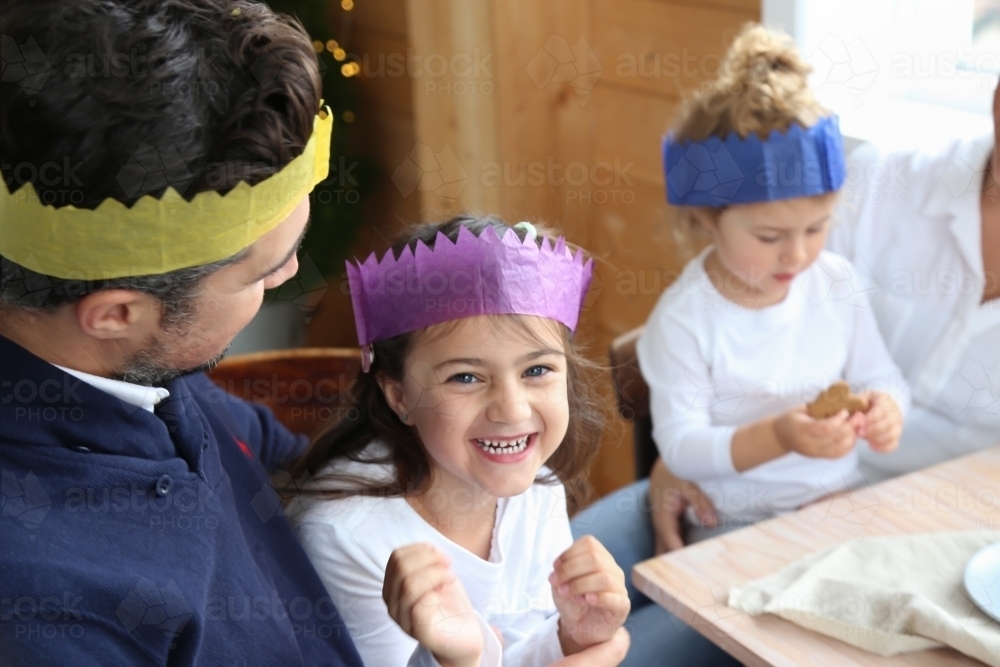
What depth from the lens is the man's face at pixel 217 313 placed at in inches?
32.8

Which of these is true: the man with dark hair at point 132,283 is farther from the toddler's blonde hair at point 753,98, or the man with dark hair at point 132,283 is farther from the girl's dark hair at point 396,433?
the toddler's blonde hair at point 753,98

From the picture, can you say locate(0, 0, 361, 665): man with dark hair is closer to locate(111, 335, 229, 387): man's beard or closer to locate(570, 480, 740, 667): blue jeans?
locate(111, 335, 229, 387): man's beard

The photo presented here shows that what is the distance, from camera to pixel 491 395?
102cm

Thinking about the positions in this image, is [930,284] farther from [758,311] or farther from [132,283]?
[132,283]

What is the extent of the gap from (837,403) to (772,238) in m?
0.25

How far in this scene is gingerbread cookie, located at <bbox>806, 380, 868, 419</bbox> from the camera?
49.6 inches

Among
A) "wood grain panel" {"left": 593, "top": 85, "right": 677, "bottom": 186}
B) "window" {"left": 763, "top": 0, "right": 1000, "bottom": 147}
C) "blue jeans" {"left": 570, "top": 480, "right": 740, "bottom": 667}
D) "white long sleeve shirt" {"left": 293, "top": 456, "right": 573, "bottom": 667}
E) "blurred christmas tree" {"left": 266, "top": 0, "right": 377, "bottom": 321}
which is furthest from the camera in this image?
"blurred christmas tree" {"left": 266, "top": 0, "right": 377, "bottom": 321}

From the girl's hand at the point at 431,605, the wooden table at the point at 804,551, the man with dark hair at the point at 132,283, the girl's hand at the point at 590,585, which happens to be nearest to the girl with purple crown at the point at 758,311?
the wooden table at the point at 804,551

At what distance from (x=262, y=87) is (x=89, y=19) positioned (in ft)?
0.40

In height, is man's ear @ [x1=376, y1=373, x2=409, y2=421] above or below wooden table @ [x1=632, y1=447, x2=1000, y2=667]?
above

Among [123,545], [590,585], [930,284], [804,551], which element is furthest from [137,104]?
[930,284]

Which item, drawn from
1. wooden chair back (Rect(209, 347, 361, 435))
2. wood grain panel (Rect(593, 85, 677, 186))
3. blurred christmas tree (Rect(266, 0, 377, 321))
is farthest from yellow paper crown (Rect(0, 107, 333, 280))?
blurred christmas tree (Rect(266, 0, 377, 321))

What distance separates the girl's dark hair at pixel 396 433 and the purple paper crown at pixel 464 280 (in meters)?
0.02

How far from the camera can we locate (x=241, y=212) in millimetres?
783
